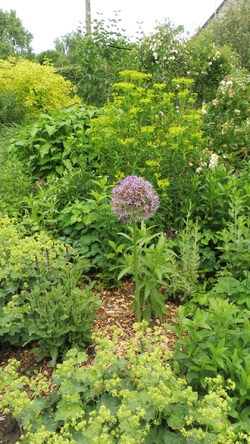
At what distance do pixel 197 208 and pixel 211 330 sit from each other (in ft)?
4.83

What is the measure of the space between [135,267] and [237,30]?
20534mm

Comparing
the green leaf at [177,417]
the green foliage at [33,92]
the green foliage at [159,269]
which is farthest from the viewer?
the green foliage at [33,92]

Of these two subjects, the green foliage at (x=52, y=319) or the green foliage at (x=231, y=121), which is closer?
the green foliage at (x=52, y=319)

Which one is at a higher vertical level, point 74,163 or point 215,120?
point 215,120

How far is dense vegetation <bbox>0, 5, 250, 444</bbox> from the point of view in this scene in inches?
70.5

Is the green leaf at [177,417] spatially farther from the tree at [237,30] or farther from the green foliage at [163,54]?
the tree at [237,30]

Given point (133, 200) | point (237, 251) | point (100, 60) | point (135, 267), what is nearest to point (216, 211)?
point (237, 251)

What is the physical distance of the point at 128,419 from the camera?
1.58 meters

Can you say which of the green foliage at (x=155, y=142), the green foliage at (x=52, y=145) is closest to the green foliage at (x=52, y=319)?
the green foliage at (x=155, y=142)

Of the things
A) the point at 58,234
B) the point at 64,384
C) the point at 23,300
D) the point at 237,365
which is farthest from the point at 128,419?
the point at 58,234

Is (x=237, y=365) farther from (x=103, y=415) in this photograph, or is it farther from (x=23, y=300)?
(x=23, y=300)

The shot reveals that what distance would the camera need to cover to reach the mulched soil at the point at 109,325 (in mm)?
2628

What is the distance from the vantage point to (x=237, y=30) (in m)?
19.8

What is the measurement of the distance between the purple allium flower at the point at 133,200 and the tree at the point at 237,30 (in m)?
18.8
